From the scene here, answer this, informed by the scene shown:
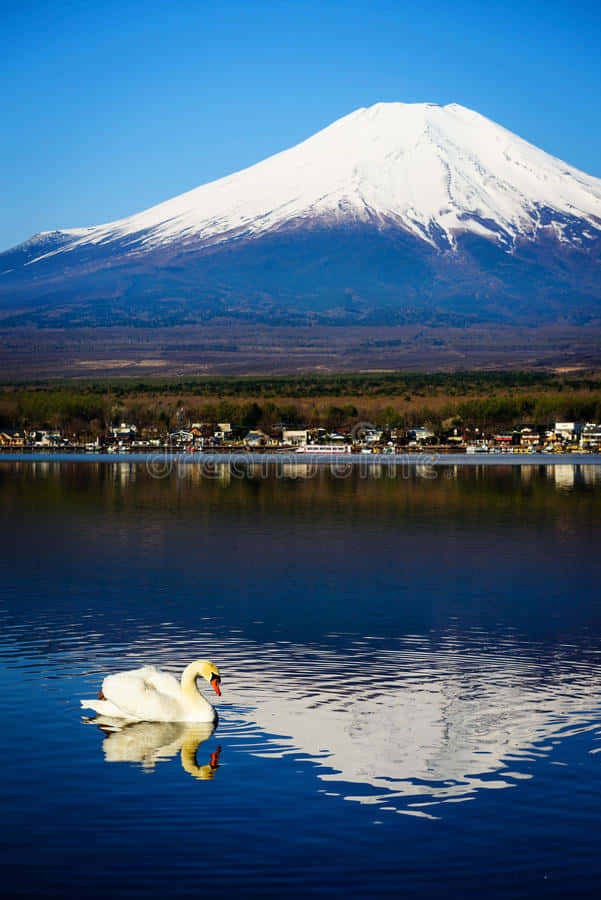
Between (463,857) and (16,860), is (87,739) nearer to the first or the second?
(16,860)

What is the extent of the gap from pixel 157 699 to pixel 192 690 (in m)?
0.41

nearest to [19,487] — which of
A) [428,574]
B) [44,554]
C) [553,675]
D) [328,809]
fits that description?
[44,554]

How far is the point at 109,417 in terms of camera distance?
172 meters

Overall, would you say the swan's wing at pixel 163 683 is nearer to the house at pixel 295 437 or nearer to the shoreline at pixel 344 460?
the shoreline at pixel 344 460

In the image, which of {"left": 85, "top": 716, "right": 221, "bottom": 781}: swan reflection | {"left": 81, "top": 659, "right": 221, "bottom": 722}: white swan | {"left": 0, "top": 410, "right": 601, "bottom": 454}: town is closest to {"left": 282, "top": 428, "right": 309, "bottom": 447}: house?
{"left": 0, "top": 410, "right": 601, "bottom": 454}: town

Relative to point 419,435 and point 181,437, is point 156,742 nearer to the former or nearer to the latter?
point 419,435

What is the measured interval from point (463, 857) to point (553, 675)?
6296 millimetres

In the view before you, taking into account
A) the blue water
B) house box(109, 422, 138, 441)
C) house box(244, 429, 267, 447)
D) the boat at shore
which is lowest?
the blue water

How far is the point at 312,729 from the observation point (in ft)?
42.5

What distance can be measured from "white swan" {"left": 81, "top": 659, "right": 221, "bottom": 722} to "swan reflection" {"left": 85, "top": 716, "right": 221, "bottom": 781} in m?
0.09

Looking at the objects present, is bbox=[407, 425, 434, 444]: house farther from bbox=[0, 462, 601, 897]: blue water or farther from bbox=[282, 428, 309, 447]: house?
bbox=[0, 462, 601, 897]: blue water

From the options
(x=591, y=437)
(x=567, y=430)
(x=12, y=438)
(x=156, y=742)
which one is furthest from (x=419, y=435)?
(x=156, y=742)

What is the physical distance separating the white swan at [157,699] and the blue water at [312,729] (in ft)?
0.79

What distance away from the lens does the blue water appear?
31.4ft
